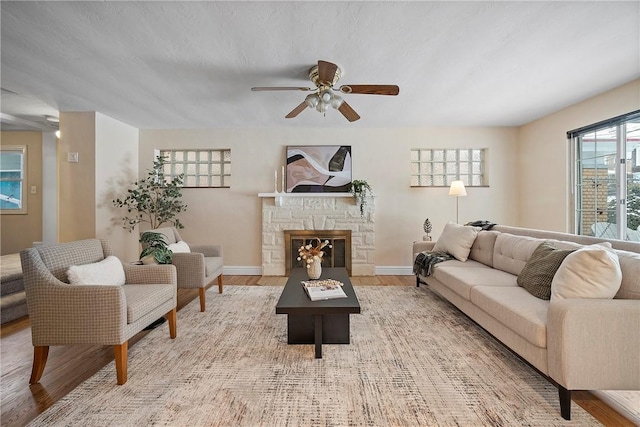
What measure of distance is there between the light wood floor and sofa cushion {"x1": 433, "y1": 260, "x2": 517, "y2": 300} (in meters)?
0.91

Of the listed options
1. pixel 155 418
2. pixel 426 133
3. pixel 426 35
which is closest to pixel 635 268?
pixel 426 35

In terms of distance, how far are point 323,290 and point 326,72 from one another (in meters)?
1.73

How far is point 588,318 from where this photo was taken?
144 centimetres

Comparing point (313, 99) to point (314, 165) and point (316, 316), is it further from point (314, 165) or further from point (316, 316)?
point (314, 165)

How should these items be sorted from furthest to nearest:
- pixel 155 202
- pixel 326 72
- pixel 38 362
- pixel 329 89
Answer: pixel 155 202
pixel 329 89
pixel 326 72
pixel 38 362

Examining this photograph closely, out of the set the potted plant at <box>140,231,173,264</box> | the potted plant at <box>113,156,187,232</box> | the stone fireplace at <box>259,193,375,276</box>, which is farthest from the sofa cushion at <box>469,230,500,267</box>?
the potted plant at <box>113,156,187,232</box>

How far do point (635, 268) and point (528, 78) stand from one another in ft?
6.68

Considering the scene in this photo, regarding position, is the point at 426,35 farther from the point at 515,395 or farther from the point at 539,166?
the point at 539,166

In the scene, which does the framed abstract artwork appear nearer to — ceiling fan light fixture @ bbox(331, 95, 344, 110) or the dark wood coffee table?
ceiling fan light fixture @ bbox(331, 95, 344, 110)

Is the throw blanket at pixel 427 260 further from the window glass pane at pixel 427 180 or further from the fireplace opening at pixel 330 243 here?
the window glass pane at pixel 427 180

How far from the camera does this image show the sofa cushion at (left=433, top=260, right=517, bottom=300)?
2.46 metres

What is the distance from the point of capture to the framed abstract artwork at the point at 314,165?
4590 mm

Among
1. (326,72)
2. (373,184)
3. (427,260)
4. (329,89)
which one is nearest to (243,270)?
(373,184)

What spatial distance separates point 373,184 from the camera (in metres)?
4.64
